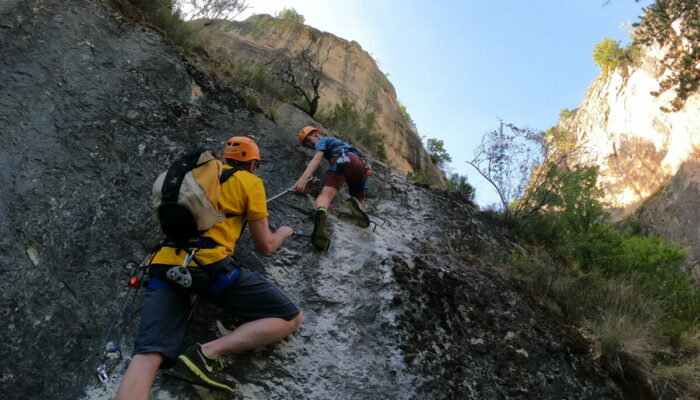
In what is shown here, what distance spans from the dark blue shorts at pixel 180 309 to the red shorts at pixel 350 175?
2.58 metres

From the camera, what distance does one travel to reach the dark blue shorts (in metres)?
3.00

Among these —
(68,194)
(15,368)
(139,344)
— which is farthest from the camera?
(68,194)

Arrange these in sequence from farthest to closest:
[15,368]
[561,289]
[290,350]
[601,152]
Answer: [601,152] < [561,289] < [290,350] < [15,368]

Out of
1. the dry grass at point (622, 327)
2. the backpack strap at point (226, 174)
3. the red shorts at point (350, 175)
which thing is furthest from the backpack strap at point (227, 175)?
the dry grass at point (622, 327)

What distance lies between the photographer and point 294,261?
15.7ft

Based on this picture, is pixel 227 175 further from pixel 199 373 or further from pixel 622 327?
pixel 622 327

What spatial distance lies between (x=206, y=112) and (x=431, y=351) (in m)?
4.09

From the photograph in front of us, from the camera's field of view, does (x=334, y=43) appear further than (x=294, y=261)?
Yes

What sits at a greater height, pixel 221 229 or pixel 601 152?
pixel 601 152

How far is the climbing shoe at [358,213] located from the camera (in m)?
5.78

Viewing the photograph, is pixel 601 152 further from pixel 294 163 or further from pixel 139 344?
pixel 139 344

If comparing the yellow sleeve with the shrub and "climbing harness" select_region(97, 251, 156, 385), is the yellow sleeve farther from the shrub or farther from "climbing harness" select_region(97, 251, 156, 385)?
the shrub

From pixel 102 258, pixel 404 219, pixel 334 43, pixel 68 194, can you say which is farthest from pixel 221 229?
pixel 334 43

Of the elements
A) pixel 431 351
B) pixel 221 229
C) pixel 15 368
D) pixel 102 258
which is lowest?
pixel 15 368
